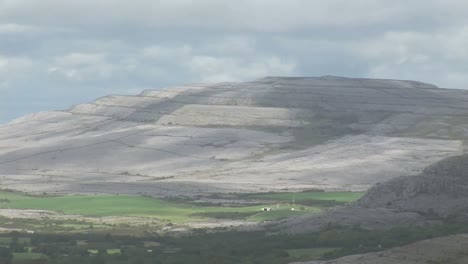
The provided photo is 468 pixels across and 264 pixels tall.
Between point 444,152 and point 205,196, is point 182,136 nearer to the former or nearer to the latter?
point 444,152

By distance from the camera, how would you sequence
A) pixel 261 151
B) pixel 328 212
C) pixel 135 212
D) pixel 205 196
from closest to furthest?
1. pixel 328 212
2. pixel 135 212
3. pixel 205 196
4. pixel 261 151

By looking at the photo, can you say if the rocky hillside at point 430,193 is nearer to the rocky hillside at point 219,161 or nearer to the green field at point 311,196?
the green field at point 311,196

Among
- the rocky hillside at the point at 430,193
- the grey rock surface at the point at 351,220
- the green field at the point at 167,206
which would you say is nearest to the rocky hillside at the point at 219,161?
the green field at the point at 167,206

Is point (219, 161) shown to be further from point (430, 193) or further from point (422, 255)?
point (422, 255)

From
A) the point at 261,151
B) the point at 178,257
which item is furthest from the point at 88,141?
the point at 178,257

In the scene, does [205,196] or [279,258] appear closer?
[279,258]

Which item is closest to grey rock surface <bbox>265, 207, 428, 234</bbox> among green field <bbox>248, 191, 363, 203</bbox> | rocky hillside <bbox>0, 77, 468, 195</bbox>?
green field <bbox>248, 191, 363, 203</bbox>
